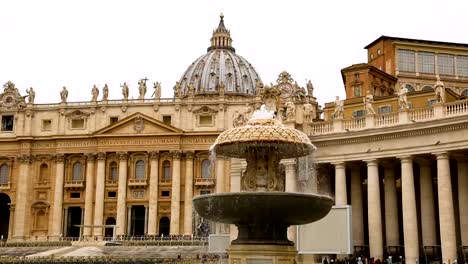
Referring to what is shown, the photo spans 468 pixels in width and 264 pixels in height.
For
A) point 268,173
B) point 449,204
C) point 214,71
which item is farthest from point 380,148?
point 214,71

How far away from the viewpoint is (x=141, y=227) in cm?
8956

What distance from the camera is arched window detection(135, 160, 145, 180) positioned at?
8831 cm

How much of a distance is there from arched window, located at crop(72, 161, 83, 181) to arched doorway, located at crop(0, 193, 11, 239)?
9658 millimetres

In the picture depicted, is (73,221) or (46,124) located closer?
(73,221)

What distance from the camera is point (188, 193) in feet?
282

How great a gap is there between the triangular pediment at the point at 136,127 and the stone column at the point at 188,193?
451cm

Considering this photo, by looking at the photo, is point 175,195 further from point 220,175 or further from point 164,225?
point 220,175

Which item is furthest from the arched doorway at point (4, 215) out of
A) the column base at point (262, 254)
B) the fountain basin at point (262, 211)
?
the column base at point (262, 254)

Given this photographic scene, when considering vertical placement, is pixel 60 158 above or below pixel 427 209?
above

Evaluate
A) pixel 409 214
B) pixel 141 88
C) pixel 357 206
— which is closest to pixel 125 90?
pixel 141 88

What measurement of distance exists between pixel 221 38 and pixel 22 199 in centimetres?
6884

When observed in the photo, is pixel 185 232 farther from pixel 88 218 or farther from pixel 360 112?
pixel 360 112

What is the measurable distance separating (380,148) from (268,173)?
16.4m

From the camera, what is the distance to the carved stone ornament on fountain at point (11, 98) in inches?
3642
